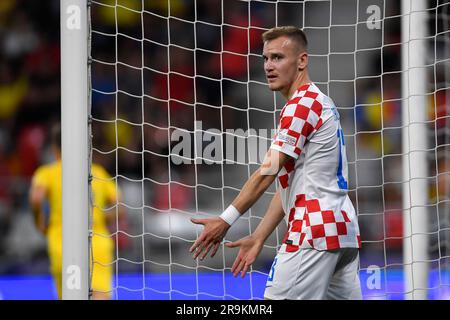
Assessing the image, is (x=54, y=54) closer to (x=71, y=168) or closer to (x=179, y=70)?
(x=179, y=70)

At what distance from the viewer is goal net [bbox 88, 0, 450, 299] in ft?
20.6

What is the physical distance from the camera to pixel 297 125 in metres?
3.62

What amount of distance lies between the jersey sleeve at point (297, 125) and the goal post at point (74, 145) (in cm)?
90

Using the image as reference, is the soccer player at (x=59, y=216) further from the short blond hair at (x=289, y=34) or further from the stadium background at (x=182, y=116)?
the short blond hair at (x=289, y=34)

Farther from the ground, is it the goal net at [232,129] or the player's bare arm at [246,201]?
the goal net at [232,129]

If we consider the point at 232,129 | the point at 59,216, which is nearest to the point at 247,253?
the point at 59,216

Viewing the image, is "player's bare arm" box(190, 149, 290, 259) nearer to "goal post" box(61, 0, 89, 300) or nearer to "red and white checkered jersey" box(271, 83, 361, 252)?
"red and white checkered jersey" box(271, 83, 361, 252)

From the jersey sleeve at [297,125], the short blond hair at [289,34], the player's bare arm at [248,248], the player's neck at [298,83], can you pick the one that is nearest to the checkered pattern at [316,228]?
the player's bare arm at [248,248]

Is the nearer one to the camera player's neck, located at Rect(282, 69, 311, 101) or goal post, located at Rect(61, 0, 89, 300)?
player's neck, located at Rect(282, 69, 311, 101)

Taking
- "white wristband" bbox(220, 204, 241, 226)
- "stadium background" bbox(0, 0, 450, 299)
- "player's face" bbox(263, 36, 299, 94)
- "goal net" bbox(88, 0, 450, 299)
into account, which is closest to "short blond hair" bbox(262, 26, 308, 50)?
"player's face" bbox(263, 36, 299, 94)

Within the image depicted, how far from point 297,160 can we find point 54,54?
538 centimetres

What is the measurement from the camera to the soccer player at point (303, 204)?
362 centimetres

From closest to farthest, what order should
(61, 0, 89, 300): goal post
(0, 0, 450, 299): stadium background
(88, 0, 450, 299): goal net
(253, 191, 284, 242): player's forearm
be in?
(253, 191, 284, 242): player's forearm < (61, 0, 89, 300): goal post < (88, 0, 450, 299): goal net < (0, 0, 450, 299): stadium background

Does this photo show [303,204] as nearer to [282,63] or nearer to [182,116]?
[282,63]
